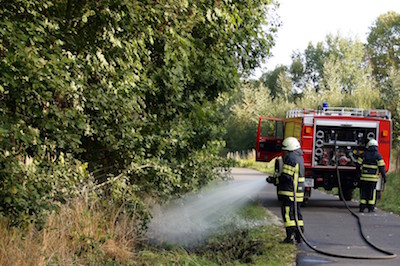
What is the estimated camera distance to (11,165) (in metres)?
5.83

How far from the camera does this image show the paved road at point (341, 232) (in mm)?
9242

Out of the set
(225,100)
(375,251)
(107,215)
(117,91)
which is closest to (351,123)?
(225,100)

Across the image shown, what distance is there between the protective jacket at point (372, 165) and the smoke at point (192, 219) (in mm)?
2917

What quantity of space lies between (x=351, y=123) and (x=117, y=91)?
10408mm

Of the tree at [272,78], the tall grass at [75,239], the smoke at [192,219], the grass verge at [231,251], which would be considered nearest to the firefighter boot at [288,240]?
the grass verge at [231,251]

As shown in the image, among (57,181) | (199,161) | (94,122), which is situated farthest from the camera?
(199,161)

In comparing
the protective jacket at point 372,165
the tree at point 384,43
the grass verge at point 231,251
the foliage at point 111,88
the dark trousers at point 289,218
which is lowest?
the grass verge at point 231,251

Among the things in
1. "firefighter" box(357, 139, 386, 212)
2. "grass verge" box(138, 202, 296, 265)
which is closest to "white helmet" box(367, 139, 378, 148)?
"firefighter" box(357, 139, 386, 212)

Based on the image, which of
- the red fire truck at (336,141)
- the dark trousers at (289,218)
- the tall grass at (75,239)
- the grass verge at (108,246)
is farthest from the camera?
the red fire truck at (336,141)

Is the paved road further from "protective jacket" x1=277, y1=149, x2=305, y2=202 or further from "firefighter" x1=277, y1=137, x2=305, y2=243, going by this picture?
"protective jacket" x1=277, y1=149, x2=305, y2=202

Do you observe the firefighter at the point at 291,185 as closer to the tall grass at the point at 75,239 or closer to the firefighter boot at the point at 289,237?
the firefighter boot at the point at 289,237

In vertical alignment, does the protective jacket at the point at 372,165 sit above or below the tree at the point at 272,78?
below

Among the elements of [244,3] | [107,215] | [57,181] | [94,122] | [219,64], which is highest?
[244,3]

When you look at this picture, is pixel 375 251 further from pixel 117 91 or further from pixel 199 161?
pixel 117 91
